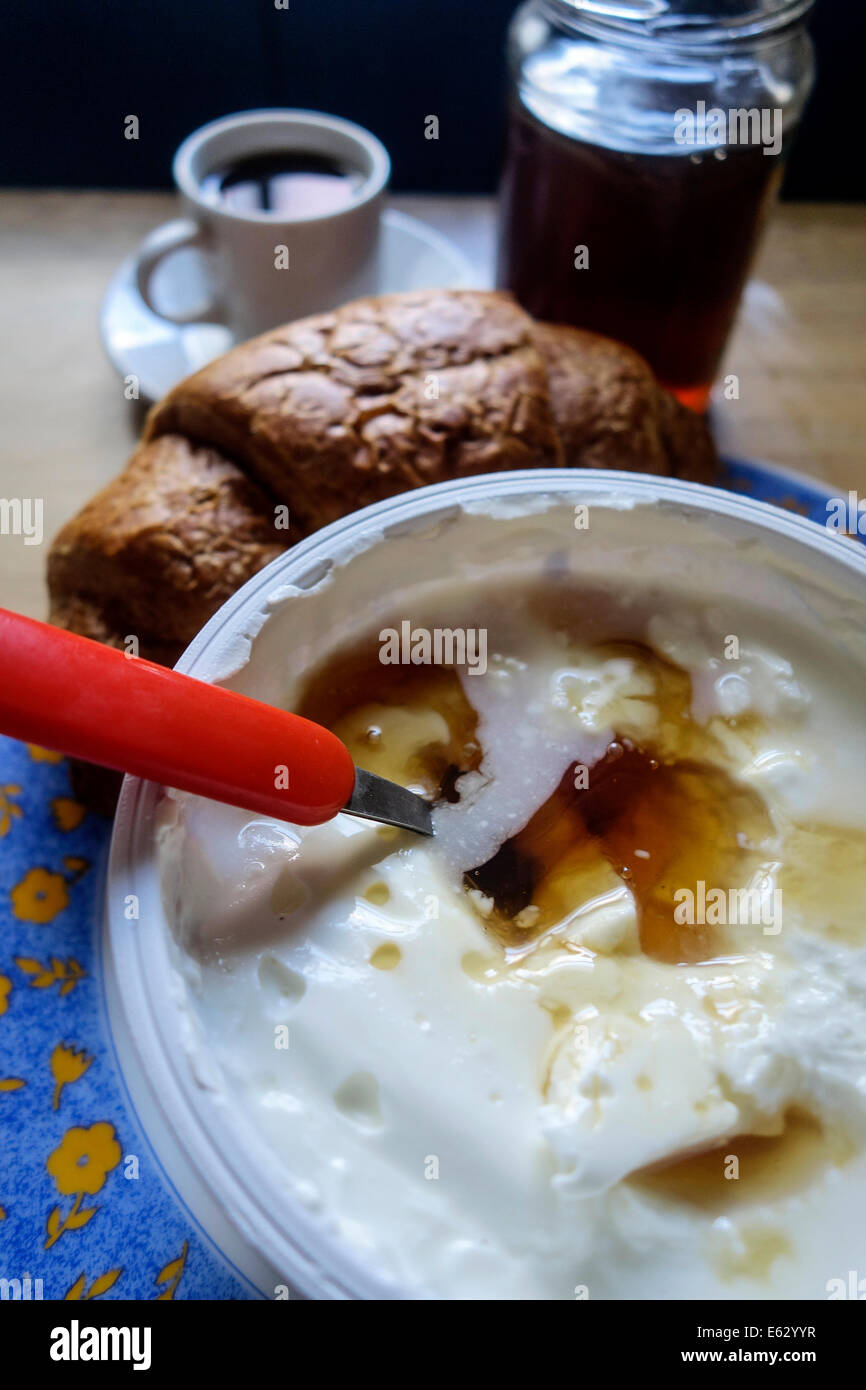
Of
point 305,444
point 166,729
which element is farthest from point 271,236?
point 166,729

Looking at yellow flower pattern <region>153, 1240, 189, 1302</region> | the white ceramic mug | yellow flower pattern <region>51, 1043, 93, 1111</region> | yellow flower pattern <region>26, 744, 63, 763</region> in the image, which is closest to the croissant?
yellow flower pattern <region>26, 744, 63, 763</region>

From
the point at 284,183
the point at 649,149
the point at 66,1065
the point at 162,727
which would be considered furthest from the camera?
the point at 284,183

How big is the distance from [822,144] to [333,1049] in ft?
5.43

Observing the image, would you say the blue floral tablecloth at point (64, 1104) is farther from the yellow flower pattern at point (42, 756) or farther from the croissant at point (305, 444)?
the croissant at point (305, 444)

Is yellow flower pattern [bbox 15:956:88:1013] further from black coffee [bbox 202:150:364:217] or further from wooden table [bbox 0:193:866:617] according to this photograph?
black coffee [bbox 202:150:364:217]

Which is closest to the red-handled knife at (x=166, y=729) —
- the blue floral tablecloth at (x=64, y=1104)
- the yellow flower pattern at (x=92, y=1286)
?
the blue floral tablecloth at (x=64, y=1104)

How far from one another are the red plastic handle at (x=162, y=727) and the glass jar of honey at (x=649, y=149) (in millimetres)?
777

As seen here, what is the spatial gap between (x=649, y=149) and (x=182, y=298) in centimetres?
69

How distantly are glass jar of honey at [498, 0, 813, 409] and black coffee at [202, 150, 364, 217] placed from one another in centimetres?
23

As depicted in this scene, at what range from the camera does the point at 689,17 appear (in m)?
1.09

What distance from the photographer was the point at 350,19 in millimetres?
1564

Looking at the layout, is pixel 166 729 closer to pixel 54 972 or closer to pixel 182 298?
pixel 54 972

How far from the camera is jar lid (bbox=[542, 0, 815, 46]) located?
3.56 ft
